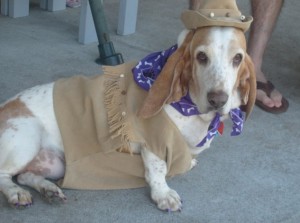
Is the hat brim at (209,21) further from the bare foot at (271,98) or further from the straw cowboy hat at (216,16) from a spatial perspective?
the bare foot at (271,98)

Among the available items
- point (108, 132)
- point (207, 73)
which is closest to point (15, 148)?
point (108, 132)

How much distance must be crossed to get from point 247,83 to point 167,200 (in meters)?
0.51

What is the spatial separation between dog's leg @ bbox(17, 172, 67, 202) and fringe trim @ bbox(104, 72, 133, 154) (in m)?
0.27

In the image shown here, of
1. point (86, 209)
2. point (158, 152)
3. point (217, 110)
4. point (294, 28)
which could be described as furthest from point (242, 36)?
point (294, 28)

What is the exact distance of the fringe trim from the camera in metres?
2.09

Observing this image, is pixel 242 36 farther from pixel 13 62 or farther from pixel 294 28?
pixel 294 28

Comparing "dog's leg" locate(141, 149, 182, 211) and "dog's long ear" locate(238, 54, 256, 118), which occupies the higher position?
"dog's long ear" locate(238, 54, 256, 118)

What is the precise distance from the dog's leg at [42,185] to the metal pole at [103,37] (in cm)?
138

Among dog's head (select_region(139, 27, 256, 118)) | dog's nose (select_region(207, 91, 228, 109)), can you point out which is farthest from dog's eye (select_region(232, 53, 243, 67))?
dog's nose (select_region(207, 91, 228, 109))

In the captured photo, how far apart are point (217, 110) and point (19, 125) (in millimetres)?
731

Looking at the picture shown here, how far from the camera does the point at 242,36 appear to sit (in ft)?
6.42

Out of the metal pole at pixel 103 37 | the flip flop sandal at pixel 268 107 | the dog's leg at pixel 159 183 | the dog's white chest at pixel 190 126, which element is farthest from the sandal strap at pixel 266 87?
the dog's leg at pixel 159 183

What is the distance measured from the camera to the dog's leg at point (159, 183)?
83.6 inches

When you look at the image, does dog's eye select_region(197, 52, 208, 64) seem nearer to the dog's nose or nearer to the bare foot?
the dog's nose
